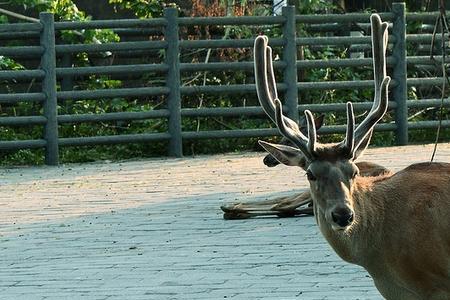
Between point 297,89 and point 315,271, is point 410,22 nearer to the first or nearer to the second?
point 297,89

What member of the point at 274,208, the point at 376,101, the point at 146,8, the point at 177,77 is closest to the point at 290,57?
the point at 177,77

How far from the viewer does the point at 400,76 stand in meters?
19.3

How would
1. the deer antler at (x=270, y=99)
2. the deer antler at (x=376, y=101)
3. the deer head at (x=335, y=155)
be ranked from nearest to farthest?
the deer head at (x=335, y=155), the deer antler at (x=376, y=101), the deer antler at (x=270, y=99)

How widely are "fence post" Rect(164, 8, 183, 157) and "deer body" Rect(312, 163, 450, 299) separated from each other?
1065 centimetres

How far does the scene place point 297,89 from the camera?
61.2 feet

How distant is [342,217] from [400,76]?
1268 centimetres

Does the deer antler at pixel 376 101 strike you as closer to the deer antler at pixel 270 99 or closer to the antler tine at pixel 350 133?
the antler tine at pixel 350 133

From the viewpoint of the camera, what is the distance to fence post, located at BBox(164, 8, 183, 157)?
59.0 feet

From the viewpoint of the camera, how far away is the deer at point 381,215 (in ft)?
22.7

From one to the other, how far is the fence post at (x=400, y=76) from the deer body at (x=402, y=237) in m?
11.9

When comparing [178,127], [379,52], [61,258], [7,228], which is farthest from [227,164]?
[379,52]

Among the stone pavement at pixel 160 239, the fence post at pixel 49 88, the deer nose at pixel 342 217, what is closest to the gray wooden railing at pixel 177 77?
the fence post at pixel 49 88

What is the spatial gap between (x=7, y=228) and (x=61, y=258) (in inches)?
73.0

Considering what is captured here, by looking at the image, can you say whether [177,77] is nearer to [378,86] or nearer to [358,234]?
[378,86]
